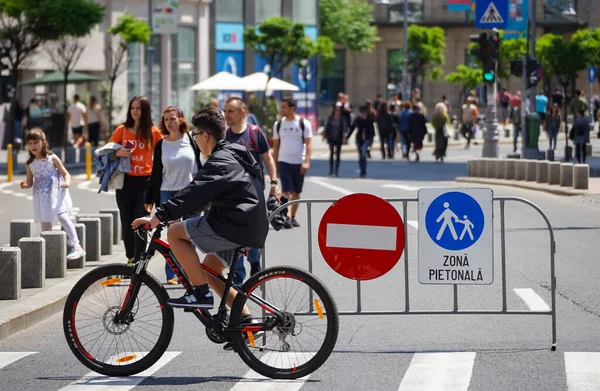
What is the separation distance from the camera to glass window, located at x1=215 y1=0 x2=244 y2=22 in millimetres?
60000

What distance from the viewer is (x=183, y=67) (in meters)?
57.3

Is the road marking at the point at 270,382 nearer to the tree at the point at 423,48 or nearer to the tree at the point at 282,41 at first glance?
the tree at the point at 282,41

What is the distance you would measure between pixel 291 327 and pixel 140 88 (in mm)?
47371

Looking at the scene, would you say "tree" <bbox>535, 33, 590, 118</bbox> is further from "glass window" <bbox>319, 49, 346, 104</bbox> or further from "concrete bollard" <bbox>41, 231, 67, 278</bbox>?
"glass window" <bbox>319, 49, 346, 104</bbox>

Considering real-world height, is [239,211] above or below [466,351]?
above

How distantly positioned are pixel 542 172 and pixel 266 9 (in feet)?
117

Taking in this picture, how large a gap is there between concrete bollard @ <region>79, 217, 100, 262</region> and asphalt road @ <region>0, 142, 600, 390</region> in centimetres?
65

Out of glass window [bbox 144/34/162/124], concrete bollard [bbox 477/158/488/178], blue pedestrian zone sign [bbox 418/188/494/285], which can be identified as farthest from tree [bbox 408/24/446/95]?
blue pedestrian zone sign [bbox 418/188/494/285]

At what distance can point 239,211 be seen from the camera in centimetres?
830

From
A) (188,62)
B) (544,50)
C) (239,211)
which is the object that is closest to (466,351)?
(239,211)

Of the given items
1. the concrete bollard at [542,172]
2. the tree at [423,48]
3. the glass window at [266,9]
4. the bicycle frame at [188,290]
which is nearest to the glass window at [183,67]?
the glass window at [266,9]

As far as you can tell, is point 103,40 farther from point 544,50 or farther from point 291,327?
point 291,327

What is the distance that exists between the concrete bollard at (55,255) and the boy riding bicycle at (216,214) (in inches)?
184

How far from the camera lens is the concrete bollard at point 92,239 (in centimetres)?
1443
